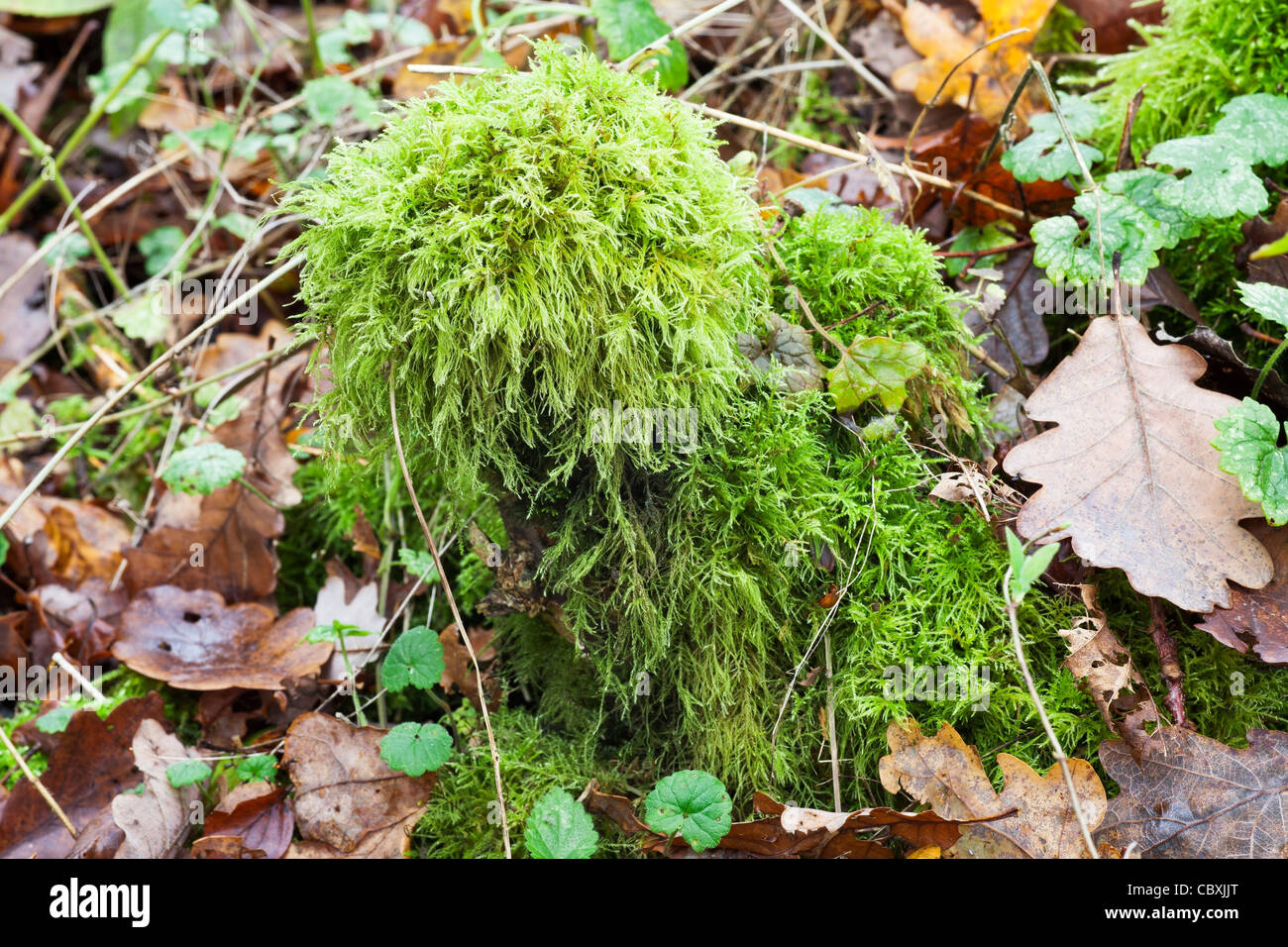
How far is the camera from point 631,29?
8.85 ft

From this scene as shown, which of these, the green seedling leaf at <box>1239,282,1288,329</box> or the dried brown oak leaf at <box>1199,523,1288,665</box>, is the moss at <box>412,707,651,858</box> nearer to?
the dried brown oak leaf at <box>1199,523,1288,665</box>

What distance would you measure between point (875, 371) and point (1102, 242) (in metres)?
0.71

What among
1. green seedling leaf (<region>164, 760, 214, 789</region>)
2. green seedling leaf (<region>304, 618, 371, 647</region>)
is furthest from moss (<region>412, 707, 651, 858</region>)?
green seedling leaf (<region>164, 760, 214, 789</region>)

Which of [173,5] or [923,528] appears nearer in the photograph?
[923,528]

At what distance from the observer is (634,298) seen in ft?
5.66

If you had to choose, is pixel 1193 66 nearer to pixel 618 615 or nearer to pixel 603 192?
pixel 603 192

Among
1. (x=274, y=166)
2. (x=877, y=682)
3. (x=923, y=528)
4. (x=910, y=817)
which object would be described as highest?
(x=274, y=166)

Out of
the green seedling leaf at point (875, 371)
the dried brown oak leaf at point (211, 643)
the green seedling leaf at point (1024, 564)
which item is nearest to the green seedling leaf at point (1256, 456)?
the green seedling leaf at point (1024, 564)

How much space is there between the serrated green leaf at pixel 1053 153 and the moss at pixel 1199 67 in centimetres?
19

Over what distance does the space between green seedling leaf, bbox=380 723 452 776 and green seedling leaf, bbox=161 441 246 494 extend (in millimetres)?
1057

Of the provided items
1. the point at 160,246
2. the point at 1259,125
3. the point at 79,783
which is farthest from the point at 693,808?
the point at 160,246

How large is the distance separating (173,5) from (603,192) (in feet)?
8.82
